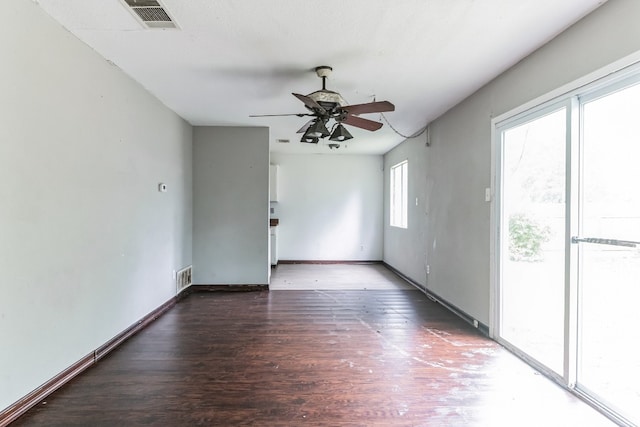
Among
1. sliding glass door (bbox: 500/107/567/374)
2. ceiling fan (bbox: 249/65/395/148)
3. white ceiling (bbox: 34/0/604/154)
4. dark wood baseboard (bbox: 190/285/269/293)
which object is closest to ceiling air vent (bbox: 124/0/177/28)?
white ceiling (bbox: 34/0/604/154)

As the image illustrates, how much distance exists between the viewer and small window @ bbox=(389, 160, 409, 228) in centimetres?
570

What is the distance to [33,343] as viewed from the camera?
1884 millimetres

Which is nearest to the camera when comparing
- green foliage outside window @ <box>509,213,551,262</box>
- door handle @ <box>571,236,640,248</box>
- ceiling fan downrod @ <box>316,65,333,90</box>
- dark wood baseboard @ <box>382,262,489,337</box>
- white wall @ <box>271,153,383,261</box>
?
door handle @ <box>571,236,640,248</box>

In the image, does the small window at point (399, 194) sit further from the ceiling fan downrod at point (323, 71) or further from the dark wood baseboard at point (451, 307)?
the ceiling fan downrod at point (323, 71)

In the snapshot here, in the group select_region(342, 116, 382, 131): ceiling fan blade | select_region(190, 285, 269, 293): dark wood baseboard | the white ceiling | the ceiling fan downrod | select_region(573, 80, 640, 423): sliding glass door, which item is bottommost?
select_region(190, 285, 269, 293): dark wood baseboard

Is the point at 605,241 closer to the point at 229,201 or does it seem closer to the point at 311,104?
the point at 311,104

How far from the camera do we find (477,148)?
317 centimetres

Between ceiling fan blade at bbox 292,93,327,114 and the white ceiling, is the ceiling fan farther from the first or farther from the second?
the white ceiling

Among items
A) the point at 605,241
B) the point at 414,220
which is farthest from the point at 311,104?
the point at 414,220

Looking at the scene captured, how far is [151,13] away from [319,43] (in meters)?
1.09

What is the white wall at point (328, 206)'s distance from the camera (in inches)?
273

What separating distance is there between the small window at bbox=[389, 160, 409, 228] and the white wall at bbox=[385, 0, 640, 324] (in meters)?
0.75

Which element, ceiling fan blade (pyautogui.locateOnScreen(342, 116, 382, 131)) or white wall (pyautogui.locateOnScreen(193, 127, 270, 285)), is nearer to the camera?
ceiling fan blade (pyautogui.locateOnScreen(342, 116, 382, 131))

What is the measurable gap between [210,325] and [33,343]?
151cm
